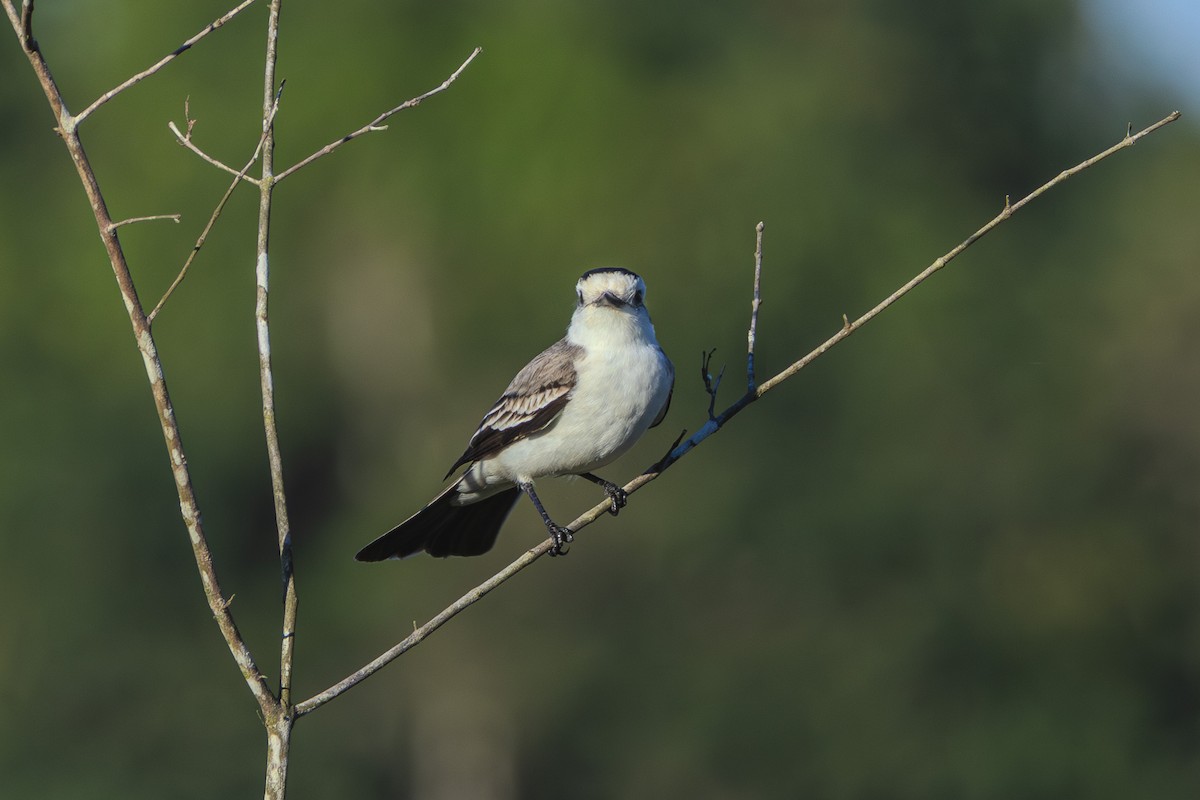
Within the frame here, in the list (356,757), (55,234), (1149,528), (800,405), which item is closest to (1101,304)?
(1149,528)

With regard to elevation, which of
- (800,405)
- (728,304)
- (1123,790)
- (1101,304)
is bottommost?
(1123,790)

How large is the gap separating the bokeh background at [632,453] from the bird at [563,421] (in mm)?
20527

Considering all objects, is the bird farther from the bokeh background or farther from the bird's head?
the bokeh background

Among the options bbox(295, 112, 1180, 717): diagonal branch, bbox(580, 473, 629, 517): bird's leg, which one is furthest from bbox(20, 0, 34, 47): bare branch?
bbox(580, 473, 629, 517): bird's leg

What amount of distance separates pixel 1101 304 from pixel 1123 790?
10.3 m

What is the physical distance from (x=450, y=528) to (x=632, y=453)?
20542 millimetres

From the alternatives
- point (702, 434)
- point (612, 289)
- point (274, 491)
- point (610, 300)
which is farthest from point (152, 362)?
point (612, 289)

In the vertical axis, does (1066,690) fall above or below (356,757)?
below

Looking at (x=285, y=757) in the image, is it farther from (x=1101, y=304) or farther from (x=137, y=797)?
(x=1101, y=304)

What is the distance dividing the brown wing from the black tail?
0.30 m

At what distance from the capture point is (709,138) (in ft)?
107

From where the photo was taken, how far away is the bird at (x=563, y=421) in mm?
7766

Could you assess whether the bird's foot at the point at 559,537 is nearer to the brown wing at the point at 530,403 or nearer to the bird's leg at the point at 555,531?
the bird's leg at the point at 555,531

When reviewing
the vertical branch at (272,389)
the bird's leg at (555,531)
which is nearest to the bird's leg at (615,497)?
the bird's leg at (555,531)
